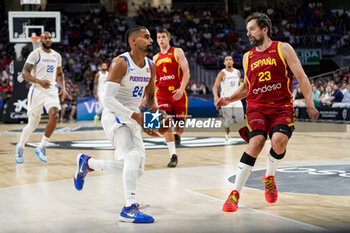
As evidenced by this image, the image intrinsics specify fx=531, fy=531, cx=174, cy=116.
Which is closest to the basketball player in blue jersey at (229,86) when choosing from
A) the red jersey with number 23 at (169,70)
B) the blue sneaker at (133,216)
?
the red jersey with number 23 at (169,70)

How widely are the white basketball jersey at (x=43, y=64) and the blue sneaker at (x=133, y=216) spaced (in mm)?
4940

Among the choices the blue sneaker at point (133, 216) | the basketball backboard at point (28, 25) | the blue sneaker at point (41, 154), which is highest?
the basketball backboard at point (28, 25)

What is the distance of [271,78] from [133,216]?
1959 millimetres

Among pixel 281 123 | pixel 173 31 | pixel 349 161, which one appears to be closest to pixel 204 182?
pixel 281 123

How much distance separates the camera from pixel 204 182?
6863 millimetres

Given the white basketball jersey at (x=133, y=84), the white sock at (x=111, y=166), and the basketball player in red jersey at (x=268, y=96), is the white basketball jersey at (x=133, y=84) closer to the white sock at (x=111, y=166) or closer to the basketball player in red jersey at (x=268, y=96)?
the white sock at (x=111, y=166)

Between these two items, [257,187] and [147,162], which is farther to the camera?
[147,162]

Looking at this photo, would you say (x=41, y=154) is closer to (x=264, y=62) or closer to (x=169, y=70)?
(x=169, y=70)

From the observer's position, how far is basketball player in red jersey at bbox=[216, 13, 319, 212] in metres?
5.18

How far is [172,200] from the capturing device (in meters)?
5.66

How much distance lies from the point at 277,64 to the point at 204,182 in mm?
2177

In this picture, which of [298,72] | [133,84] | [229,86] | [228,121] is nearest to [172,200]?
[133,84]

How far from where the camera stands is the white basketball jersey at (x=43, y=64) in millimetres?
9086

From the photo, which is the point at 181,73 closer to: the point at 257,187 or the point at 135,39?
the point at 257,187
